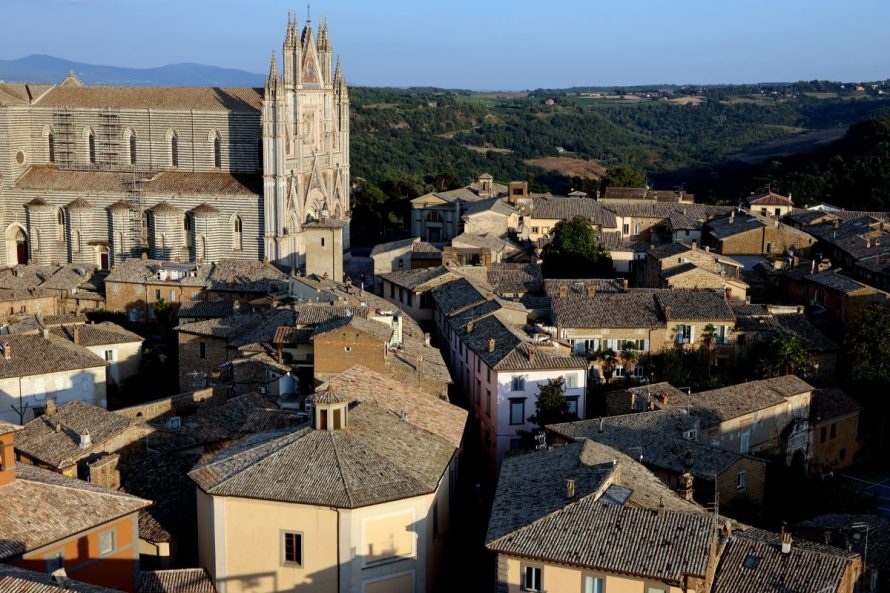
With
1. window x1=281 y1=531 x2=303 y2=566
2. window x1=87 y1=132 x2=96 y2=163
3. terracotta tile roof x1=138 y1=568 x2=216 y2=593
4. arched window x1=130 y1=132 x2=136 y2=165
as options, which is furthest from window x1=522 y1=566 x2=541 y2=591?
window x1=87 y1=132 x2=96 y2=163

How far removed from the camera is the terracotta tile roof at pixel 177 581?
21531 mm

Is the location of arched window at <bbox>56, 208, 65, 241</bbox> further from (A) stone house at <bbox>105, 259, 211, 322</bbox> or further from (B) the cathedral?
(A) stone house at <bbox>105, 259, 211, 322</bbox>

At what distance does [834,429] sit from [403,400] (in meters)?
13.1

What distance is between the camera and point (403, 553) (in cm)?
2238

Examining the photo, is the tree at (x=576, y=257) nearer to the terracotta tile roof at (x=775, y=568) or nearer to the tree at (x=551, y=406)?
the tree at (x=551, y=406)

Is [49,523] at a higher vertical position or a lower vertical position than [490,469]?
higher

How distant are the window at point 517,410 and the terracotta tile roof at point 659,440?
3277mm

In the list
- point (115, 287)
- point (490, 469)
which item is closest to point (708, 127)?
point (115, 287)

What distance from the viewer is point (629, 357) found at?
37.7 metres

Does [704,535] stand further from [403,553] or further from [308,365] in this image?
[308,365]

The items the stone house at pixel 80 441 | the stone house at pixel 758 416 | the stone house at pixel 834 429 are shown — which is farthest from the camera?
the stone house at pixel 834 429

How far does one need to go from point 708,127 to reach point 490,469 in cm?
15938

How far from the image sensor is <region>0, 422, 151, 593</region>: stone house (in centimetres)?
2058

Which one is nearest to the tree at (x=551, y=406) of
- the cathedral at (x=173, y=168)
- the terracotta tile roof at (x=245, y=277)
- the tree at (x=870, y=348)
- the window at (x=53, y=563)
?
the tree at (x=870, y=348)
